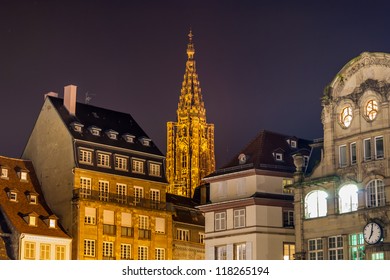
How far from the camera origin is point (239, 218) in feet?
245

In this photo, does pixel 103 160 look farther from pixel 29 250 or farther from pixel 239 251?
pixel 239 251

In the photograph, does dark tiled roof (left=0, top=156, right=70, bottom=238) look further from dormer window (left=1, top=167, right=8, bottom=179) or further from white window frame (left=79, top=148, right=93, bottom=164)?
white window frame (left=79, top=148, right=93, bottom=164)

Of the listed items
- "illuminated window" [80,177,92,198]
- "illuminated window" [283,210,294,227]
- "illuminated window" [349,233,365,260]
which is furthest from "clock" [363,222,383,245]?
"illuminated window" [80,177,92,198]

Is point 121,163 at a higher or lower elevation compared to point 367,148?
higher

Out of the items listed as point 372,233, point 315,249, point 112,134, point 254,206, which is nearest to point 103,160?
point 112,134

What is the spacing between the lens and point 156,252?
86.9m

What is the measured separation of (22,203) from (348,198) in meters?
28.7

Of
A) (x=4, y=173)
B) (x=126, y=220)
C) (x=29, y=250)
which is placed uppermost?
(x=4, y=173)

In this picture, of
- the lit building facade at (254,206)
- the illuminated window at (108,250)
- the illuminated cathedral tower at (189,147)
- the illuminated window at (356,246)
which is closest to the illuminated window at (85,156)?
the illuminated window at (108,250)

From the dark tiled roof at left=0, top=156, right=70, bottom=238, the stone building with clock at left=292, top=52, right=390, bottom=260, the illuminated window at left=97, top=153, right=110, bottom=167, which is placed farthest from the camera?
the illuminated window at left=97, top=153, right=110, bottom=167

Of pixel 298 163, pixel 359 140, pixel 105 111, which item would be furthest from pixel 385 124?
pixel 105 111

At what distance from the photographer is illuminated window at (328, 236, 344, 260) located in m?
65.0

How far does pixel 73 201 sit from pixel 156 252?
9853mm

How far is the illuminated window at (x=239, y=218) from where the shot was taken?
74.4 meters
